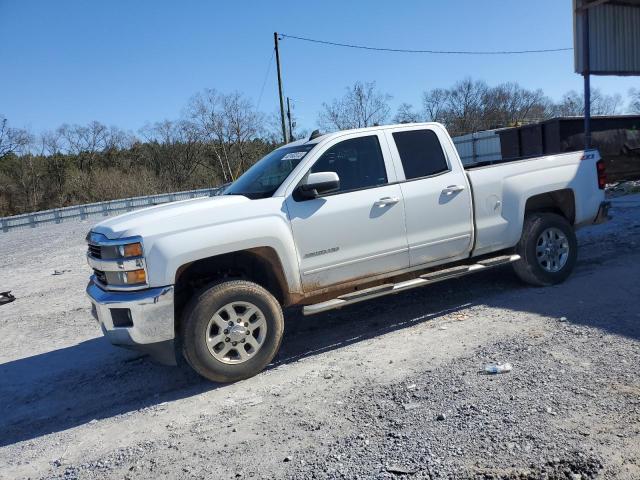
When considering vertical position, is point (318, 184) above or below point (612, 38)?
below

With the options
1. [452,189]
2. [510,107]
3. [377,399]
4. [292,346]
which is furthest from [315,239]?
[510,107]

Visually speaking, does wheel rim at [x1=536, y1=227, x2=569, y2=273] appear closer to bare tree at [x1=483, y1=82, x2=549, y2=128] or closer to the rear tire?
the rear tire

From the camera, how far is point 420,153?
553 cm

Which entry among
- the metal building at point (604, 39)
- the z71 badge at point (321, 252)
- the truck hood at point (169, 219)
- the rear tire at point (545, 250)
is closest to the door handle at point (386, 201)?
the z71 badge at point (321, 252)

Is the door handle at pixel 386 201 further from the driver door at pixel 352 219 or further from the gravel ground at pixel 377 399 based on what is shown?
the gravel ground at pixel 377 399

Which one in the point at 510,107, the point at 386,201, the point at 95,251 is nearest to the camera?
the point at 95,251

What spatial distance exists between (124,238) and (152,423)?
1.46m

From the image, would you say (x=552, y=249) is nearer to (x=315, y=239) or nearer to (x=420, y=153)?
(x=420, y=153)

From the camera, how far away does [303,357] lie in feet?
16.2

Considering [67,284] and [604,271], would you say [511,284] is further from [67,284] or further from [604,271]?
[67,284]

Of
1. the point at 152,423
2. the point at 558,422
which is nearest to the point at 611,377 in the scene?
the point at 558,422

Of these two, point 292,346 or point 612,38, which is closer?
point 292,346

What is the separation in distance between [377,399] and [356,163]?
239 centimetres

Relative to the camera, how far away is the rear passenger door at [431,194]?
17.3ft
